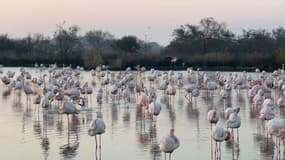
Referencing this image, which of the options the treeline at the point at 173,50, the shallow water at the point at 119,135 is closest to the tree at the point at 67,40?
the treeline at the point at 173,50

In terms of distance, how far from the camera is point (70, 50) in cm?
7831

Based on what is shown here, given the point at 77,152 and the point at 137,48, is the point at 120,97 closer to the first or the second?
the point at 77,152

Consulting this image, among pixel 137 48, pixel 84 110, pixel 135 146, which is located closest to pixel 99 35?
pixel 137 48

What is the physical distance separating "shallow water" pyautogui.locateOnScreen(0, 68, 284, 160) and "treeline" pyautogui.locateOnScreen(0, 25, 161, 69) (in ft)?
112

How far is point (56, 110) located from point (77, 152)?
756cm

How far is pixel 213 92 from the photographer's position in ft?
94.9

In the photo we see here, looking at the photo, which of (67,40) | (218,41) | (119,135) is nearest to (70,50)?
(67,40)

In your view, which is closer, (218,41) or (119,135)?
(119,135)

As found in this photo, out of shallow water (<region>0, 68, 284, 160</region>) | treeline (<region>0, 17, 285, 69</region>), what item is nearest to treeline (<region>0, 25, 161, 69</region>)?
treeline (<region>0, 17, 285, 69</region>)

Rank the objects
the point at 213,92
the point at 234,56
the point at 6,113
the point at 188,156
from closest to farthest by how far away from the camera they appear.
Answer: the point at 188,156, the point at 6,113, the point at 213,92, the point at 234,56

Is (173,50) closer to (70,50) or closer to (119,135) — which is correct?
(70,50)

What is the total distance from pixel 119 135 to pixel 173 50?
223 feet

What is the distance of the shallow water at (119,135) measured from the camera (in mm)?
12734

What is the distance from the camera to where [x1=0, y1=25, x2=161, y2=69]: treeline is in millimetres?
56219
